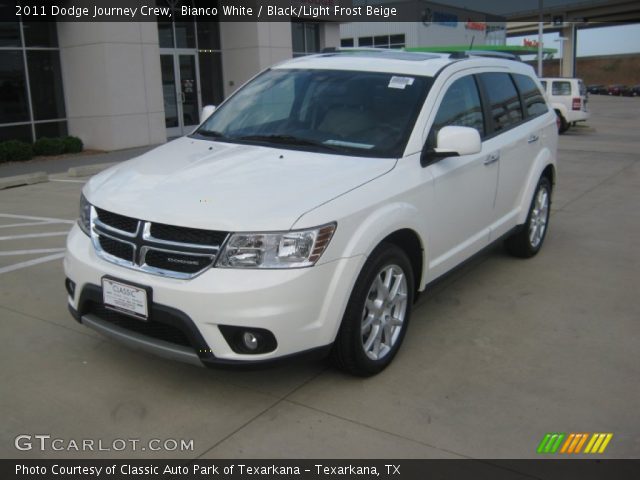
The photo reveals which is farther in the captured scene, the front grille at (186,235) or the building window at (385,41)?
the building window at (385,41)

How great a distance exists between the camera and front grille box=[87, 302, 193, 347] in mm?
3422

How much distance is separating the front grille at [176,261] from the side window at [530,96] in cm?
385

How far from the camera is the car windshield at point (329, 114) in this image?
167 inches

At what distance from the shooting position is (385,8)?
155 ft

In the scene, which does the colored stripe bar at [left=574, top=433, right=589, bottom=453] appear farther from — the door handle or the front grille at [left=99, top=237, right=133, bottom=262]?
the front grille at [left=99, top=237, right=133, bottom=262]

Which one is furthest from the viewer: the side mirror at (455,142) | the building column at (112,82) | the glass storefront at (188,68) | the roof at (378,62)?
the glass storefront at (188,68)

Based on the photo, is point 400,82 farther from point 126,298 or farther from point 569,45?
point 569,45

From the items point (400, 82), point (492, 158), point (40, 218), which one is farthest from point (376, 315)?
point (40, 218)

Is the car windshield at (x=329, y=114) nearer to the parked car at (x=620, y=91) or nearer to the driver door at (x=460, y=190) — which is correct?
the driver door at (x=460, y=190)

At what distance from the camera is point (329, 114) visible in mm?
4492

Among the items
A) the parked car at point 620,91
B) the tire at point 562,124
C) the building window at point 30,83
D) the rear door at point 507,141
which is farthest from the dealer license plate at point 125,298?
the parked car at point 620,91

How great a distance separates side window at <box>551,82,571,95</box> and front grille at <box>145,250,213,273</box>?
19845mm

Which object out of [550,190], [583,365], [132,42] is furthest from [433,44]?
[583,365]

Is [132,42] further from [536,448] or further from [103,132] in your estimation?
[536,448]
